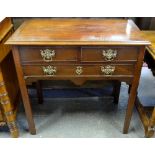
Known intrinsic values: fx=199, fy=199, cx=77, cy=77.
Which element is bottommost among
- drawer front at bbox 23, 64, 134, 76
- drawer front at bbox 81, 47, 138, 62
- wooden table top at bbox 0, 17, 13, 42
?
drawer front at bbox 23, 64, 134, 76

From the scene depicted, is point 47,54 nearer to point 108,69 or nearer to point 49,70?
point 49,70

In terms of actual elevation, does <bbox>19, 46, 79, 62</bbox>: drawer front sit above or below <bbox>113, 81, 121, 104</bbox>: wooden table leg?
above

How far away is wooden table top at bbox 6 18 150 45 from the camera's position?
3.32ft

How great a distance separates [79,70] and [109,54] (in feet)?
0.62

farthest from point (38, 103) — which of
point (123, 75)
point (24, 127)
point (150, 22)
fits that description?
point (150, 22)

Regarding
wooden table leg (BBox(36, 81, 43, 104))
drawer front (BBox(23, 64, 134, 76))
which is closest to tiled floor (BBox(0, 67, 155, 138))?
wooden table leg (BBox(36, 81, 43, 104))

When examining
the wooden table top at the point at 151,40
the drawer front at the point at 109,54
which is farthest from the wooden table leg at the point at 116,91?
the drawer front at the point at 109,54

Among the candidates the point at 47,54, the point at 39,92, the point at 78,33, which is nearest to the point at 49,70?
the point at 47,54

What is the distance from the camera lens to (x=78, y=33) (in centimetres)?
112

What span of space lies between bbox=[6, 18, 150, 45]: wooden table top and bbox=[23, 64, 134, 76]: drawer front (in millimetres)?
151

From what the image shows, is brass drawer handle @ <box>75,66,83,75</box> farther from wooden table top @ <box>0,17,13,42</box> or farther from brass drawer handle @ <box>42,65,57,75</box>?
wooden table top @ <box>0,17,13,42</box>

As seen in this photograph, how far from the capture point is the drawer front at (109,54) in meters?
1.05

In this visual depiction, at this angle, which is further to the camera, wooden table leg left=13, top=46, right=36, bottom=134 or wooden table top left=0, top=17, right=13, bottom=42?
wooden table top left=0, top=17, right=13, bottom=42
